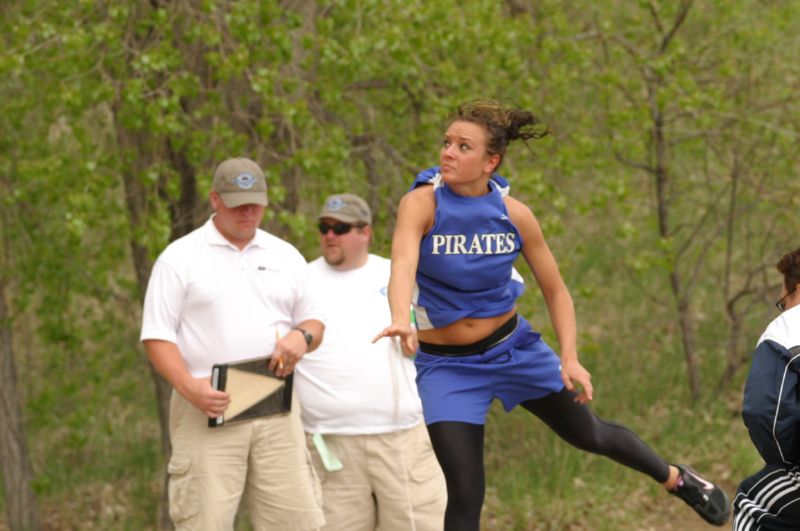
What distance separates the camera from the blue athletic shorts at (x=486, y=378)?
4625mm

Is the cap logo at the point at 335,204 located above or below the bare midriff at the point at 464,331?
above

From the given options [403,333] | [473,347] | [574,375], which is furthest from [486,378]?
[403,333]

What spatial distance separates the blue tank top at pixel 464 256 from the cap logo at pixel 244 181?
3.28 ft

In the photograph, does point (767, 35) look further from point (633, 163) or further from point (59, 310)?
point (59, 310)

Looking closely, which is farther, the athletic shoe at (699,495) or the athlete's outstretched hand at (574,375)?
the athletic shoe at (699,495)

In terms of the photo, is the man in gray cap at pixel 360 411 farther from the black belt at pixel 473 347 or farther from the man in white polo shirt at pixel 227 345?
the black belt at pixel 473 347

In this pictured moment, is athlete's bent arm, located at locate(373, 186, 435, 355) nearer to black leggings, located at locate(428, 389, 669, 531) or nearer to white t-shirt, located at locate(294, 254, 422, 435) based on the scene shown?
black leggings, located at locate(428, 389, 669, 531)

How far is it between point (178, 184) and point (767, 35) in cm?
488

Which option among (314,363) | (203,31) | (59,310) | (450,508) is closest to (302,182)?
(203,31)

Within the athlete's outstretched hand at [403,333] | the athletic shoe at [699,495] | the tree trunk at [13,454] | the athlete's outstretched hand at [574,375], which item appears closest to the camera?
the athlete's outstretched hand at [403,333]

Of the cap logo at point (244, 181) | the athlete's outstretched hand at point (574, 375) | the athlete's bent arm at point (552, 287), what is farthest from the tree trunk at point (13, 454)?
the athlete's outstretched hand at point (574, 375)

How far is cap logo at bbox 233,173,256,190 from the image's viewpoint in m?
5.32

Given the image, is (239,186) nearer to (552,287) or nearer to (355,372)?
(355,372)

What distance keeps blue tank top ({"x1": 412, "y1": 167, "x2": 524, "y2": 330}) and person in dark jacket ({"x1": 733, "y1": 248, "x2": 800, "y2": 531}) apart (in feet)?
3.38
